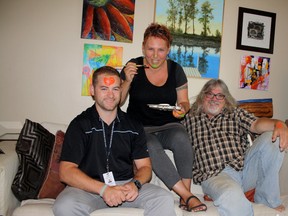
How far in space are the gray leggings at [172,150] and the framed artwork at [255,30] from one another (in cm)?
157

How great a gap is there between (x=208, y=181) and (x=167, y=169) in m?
0.32

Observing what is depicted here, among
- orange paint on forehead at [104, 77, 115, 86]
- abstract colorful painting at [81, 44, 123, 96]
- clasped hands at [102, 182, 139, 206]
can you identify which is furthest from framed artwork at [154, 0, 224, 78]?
clasped hands at [102, 182, 139, 206]

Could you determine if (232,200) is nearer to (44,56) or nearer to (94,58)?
(94,58)

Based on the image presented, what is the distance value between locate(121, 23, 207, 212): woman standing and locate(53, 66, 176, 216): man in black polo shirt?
0.64 ft

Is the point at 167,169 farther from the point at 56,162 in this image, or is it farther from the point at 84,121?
the point at 56,162

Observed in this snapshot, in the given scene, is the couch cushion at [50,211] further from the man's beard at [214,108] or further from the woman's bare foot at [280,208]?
the man's beard at [214,108]

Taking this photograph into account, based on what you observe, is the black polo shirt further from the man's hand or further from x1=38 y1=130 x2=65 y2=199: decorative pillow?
x1=38 y1=130 x2=65 y2=199: decorative pillow

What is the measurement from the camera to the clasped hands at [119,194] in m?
1.47

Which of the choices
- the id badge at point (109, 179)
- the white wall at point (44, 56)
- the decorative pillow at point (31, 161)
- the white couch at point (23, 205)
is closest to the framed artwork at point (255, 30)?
the white wall at point (44, 56)

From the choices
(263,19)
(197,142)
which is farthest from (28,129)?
(263,19)

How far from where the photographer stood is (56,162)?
1.92 meters

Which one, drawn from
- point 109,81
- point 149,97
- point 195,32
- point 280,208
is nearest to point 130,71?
point 149,97

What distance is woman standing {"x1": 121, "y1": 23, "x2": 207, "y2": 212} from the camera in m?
1.85

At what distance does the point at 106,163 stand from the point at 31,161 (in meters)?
0.54
